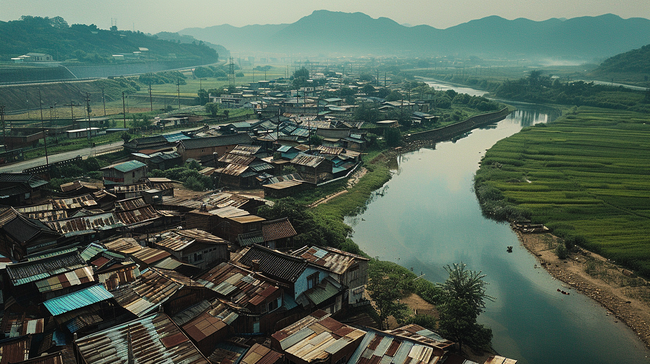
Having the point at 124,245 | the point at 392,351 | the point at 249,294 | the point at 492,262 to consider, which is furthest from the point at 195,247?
the point at 492,262

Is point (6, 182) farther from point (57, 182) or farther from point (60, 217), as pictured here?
point (60, 217)

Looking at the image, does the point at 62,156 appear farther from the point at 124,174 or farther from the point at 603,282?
the point at 603,282

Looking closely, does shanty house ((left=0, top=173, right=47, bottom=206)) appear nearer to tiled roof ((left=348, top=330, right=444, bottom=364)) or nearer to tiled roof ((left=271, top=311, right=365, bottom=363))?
tiled roof ((left=271, top=311, right=365, bottom=363))

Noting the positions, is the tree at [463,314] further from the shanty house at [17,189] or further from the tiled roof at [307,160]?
the shanty house at [17,189]

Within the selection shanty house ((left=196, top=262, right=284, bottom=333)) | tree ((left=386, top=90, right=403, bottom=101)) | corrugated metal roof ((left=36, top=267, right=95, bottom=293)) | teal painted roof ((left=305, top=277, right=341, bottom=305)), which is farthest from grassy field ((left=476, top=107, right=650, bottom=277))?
tree ((left=386, top=90, right=403, bottom=101))

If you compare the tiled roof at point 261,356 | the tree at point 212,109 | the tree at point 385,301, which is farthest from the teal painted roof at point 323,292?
the tree at point 212,109

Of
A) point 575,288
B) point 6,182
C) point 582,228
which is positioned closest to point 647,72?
point 582,228
